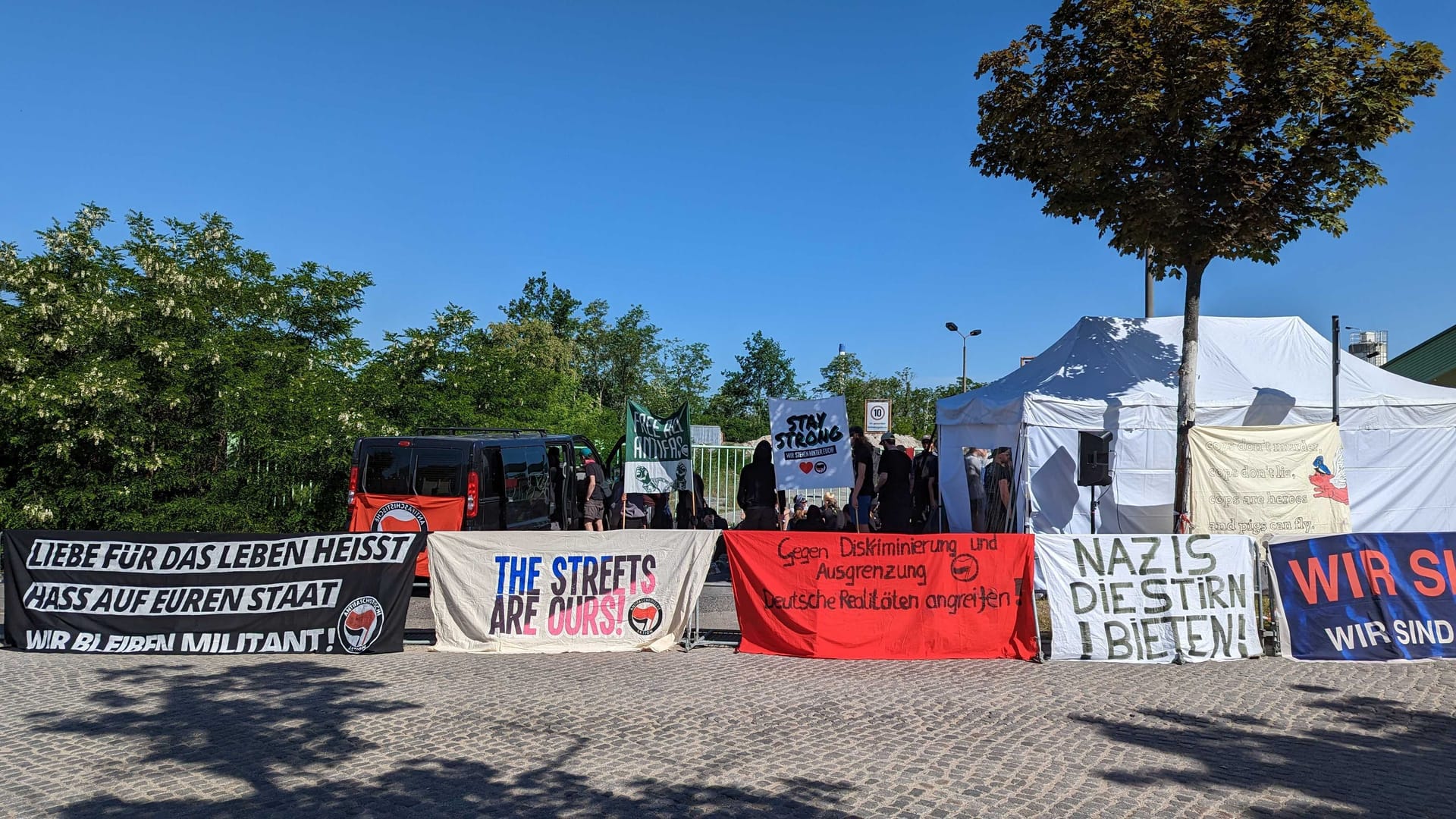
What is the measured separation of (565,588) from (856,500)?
556 cm

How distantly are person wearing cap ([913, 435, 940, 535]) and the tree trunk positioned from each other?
3879 mm

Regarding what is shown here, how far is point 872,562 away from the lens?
9.17 m

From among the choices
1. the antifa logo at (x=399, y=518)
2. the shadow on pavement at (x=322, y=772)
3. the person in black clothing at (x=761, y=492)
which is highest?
the person in black clothing at (x=761, y=492)

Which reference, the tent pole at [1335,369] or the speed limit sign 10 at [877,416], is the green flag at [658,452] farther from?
the speed limit sign 10 at [877,416]

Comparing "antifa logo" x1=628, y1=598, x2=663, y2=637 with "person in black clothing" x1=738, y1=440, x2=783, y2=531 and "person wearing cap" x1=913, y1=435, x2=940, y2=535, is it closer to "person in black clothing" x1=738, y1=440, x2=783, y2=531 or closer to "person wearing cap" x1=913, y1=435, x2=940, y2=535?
"person in black clothing" x1=738, y1=440, x2=783, y2=531

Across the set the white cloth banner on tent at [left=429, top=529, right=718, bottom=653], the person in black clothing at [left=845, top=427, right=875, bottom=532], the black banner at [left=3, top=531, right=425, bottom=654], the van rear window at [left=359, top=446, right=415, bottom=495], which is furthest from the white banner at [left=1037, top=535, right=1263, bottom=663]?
the van rear window at [left=359, top=446, right=415, bottom=495]

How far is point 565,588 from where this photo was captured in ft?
30.8

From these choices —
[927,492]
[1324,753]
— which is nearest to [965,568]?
[1324,753]

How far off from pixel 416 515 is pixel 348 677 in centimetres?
345

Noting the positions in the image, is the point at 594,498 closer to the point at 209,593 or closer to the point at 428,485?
the point at 428,485

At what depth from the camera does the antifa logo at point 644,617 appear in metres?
9.37

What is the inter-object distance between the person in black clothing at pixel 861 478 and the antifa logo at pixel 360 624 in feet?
20.2

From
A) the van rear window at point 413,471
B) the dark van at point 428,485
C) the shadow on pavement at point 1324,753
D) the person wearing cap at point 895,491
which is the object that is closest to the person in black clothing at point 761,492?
the person wearing cap at point 895,491

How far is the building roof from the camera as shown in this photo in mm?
28795
